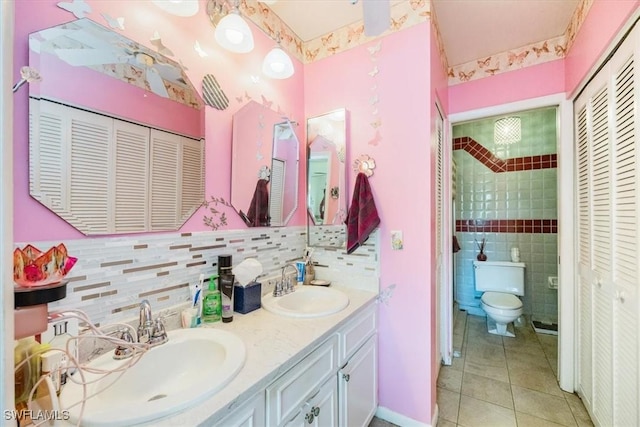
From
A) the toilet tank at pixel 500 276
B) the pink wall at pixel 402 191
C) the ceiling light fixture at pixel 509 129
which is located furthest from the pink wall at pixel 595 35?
the toilet tank at pixel 500 276

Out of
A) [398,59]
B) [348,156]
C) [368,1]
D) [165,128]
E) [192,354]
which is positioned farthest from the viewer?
[348,156]

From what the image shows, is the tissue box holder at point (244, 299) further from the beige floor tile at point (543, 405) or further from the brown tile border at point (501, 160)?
the brown tile border at point (501, 160)

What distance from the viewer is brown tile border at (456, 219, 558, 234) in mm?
3012

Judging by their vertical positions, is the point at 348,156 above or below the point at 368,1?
below

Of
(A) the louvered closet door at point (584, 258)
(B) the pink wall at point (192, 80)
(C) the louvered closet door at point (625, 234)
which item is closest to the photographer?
(B) the pink wall at point (192, 80)

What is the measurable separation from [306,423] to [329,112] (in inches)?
66.9

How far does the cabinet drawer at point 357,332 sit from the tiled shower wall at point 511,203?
2.33 m

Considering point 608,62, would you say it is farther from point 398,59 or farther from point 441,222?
point 441,222

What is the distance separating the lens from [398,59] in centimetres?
162

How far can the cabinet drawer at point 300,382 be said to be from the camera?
2.90 feet

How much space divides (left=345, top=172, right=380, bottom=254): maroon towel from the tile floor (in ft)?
4.03

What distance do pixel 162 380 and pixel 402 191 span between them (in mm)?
1437

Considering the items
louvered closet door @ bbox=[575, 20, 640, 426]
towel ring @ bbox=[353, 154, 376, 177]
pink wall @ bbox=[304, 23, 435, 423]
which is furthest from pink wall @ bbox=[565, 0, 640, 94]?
towel ring @ bbox=[353, 154, 376, 177]

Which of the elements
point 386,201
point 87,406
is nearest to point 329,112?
point 386,201
